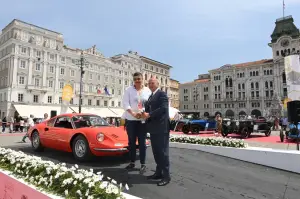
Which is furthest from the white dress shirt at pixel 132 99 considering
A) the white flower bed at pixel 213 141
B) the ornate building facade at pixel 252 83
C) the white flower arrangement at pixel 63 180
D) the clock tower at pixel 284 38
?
the clock tower at pixel 284 38

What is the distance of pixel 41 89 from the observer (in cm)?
4262

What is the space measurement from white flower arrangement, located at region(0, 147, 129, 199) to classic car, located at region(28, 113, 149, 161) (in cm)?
136

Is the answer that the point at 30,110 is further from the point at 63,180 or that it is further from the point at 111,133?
the point at 63,180

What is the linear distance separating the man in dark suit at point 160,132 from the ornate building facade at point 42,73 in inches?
1346

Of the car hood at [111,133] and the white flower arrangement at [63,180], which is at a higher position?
the car hood at [111,133]

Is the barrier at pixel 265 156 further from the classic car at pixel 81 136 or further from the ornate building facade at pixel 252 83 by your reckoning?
the ornate building facade at pixel 252 83

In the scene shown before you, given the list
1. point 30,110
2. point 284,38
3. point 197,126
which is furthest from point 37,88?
point 284,38

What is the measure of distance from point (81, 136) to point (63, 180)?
96.9 inches

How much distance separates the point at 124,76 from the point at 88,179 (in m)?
58.1

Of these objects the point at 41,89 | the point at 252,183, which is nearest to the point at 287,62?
the point at 252,183

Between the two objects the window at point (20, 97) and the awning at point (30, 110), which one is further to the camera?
the window at point (20, 97)

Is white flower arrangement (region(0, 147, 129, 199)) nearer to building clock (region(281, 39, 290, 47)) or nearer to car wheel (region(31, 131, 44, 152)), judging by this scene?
car wheel (region(31, 131, 44, 152))

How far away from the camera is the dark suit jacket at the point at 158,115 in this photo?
13.2ft

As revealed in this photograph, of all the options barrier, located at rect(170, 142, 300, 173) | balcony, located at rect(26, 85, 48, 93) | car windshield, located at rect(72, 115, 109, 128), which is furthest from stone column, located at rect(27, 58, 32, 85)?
barrier, located at rect(170, 142, 300, 173)
